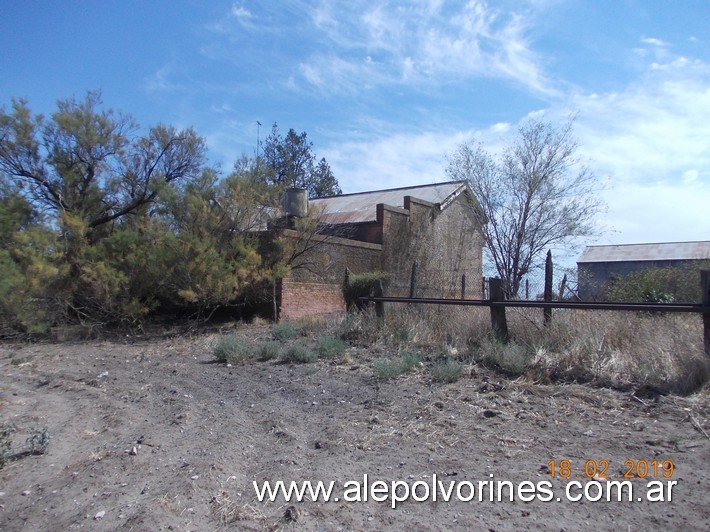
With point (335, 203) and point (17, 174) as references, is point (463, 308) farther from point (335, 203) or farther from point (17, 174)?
point (335, 203)

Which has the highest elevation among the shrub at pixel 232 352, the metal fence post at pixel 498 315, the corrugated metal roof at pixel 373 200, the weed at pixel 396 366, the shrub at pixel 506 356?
the corrugated metal roof at pixel 373 200

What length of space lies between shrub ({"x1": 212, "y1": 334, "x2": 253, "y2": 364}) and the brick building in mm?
5274

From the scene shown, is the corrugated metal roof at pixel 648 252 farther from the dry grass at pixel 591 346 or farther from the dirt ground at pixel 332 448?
the dirt ground at pixel 332 448

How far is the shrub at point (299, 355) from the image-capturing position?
9883 mm

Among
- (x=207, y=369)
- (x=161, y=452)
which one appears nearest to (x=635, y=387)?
(x=161, y=452)

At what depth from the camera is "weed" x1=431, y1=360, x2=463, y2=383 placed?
7.72m

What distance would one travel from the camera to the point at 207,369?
10102mm

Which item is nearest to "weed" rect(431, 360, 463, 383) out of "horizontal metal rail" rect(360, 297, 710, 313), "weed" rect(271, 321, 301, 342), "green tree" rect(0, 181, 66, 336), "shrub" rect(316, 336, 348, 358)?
"horizontal metal rail" rect(360, 297, 710, 313)

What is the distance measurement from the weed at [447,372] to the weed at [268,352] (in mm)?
3547

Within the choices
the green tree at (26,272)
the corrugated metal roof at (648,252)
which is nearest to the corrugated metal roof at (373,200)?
the green tree at (26,272)

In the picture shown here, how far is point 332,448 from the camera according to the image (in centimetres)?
551

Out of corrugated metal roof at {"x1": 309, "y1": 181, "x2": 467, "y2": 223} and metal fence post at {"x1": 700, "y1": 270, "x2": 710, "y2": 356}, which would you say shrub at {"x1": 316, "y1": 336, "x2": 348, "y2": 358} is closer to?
metal fence post at {"x1": 700, "y1": 270, "x2": 710, "y2": 356}

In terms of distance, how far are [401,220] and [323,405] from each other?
55.8 feet

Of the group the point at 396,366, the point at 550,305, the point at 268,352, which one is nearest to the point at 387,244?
the point at 268,352
